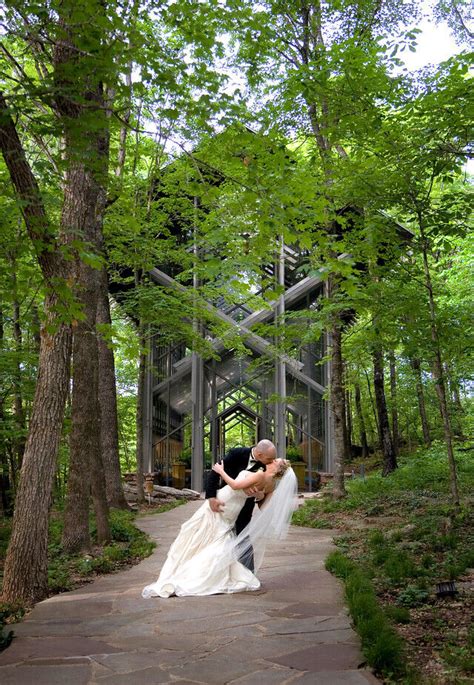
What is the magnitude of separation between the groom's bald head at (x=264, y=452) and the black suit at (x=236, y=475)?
4.1 inches

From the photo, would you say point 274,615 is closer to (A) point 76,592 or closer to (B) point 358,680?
(B) point 358,680

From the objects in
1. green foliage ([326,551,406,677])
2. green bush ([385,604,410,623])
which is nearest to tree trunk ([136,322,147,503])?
green foliage ([326,551,406,677])

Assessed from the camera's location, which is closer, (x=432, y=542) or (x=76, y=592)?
(x=76, y=592)

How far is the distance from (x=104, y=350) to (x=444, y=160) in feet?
27.7

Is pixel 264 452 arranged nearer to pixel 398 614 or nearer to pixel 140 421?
pixel 398 614

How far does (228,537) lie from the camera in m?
6.51

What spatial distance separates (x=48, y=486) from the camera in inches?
247

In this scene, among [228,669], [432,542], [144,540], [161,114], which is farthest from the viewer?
[144,540]

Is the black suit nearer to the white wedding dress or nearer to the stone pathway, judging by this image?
the white wedding dress

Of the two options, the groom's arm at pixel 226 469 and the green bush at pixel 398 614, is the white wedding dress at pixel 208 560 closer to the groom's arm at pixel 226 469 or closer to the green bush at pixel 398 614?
the groom's arm at pixel 226 469

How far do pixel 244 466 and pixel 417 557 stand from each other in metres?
2.36

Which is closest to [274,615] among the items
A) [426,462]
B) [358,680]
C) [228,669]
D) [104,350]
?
[228,669]

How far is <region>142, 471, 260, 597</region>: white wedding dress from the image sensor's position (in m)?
6.09

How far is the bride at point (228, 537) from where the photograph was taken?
20.4ft
